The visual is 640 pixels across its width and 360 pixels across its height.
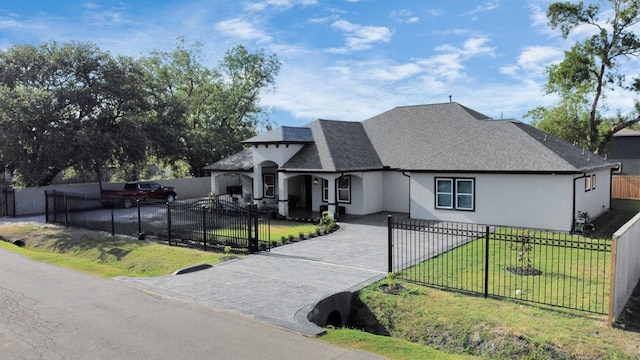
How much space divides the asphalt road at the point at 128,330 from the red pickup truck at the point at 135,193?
17.9 m

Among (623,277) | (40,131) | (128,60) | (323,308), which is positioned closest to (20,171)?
(40,131)

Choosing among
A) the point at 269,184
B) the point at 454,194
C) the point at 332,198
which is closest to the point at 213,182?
the point at 269,184

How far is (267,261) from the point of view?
13742mm

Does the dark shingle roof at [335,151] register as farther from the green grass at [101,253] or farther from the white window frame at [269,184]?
the green grass at [101,253]

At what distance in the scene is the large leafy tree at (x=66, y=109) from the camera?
2369 centimetres

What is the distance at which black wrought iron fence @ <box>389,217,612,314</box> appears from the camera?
9.72m

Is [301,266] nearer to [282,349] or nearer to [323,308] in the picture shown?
[323,308]

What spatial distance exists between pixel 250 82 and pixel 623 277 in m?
40.6

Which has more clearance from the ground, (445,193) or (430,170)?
(430,170)

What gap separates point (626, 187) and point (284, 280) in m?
29.9

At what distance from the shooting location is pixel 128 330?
8.09 meters

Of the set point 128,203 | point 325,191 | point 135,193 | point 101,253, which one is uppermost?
point 325,191

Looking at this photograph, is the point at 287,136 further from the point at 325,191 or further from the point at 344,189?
the point at 344,189

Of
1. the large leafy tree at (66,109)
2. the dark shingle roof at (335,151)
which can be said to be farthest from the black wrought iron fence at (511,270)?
the large leafy tree at (66,109)
